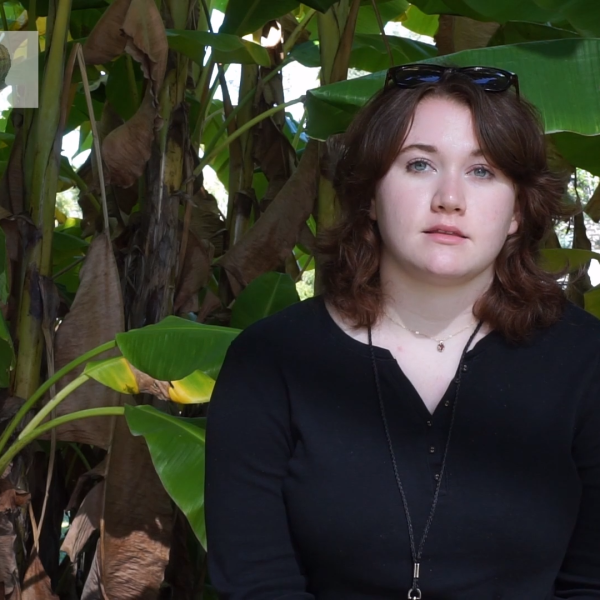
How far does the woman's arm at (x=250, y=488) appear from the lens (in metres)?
0.93

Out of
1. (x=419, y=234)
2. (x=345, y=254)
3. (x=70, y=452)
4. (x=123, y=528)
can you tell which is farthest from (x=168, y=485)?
(x=70, y=452)

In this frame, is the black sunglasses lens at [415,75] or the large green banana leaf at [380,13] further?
the large green banana leaf at [380,13]

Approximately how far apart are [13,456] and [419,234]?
768 mm

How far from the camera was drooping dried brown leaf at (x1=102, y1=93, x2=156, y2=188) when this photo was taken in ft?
4.79

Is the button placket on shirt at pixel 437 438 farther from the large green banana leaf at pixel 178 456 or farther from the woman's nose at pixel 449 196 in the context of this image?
the large green banana leaf at pixel 178 456

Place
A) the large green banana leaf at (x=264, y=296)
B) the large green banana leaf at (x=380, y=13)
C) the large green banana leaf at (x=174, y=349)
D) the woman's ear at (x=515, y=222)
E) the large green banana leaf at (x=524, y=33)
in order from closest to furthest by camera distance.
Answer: the woman's ear at (x=515, y=222) → the large green banana leaf at (x=174, y=349) → the large green banana leaf at (x=264, y=296) → the large green banana leaf at (x=524, y=33) → the large green banana leaf at (x=380, y=13)

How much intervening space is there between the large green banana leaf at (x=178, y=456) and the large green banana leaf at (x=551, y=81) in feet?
1.71

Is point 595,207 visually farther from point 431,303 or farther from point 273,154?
point 431,303

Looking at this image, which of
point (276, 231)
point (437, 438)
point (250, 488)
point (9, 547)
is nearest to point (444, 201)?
point (437, 438)

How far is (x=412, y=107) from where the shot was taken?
0.96 m

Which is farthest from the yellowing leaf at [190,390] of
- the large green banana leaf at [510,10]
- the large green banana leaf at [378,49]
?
the large green banana leaf at [378,49]

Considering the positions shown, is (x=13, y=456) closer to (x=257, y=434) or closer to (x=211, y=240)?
(x=257, y=434)

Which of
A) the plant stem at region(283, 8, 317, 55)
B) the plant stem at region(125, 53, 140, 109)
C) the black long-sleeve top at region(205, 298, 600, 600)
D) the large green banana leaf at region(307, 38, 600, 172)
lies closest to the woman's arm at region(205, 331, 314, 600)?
the black long-sleeve top at region(205, 298, 600, 600)

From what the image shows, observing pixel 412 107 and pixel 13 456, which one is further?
pixel 13 456
